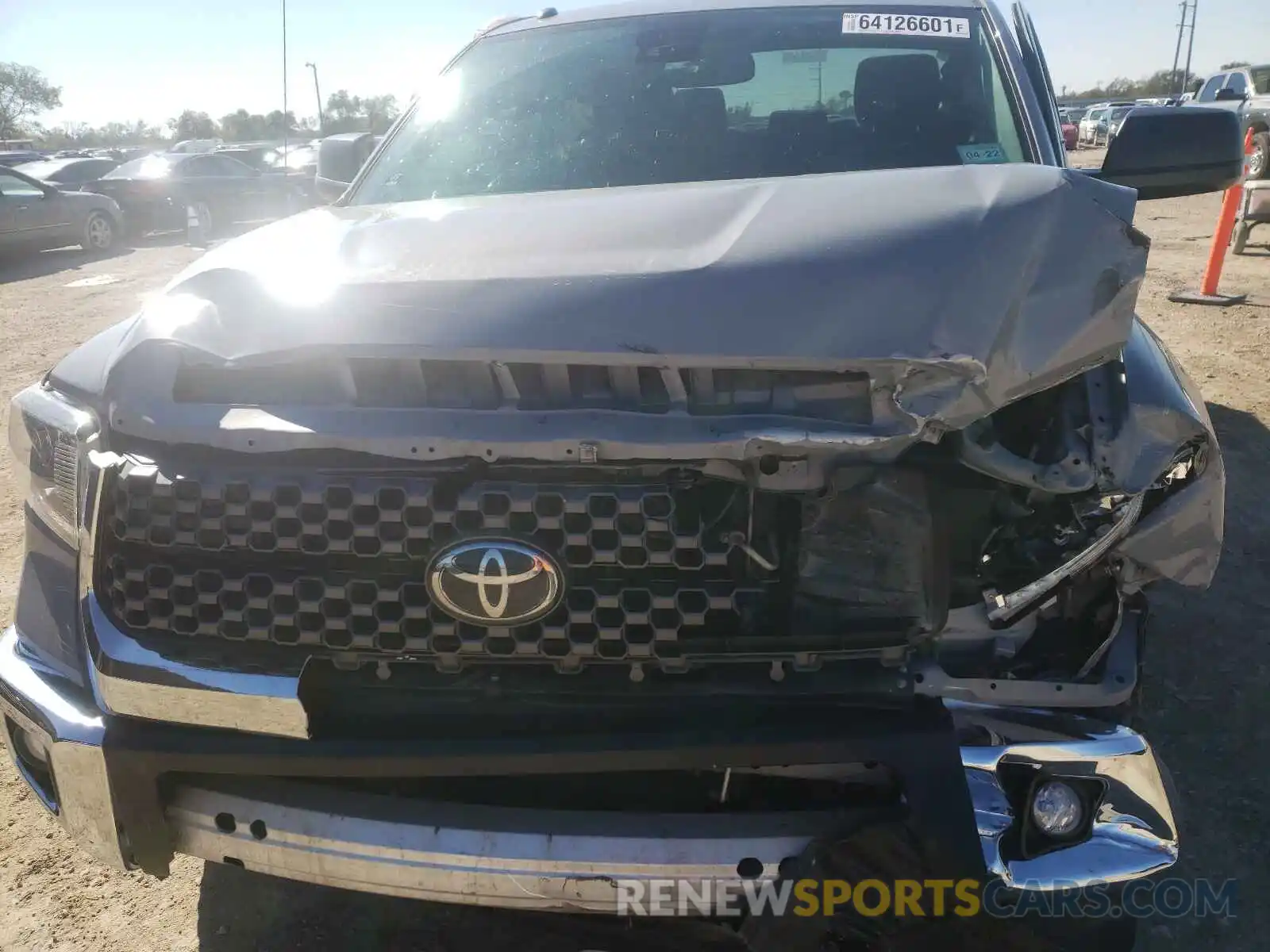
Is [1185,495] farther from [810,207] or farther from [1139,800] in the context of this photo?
[810,207]

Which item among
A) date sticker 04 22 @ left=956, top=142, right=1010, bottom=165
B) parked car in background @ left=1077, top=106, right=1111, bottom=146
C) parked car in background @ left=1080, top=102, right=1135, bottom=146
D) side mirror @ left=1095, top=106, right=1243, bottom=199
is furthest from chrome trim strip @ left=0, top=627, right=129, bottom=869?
parked car in background @ left=1080, top=102, right=1135, bottom=146

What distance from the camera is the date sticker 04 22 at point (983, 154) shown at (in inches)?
103

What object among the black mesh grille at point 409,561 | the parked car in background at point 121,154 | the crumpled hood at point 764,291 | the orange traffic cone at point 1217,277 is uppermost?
the crumpled hood at point 764,291

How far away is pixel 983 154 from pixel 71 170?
19597mm

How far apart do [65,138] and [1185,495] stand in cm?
6773

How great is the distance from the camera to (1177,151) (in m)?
2.52

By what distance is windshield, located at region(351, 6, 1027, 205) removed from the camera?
8.80 ft

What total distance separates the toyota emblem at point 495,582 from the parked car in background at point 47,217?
1418 cm

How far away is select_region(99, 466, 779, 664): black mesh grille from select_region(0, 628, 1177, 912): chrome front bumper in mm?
296

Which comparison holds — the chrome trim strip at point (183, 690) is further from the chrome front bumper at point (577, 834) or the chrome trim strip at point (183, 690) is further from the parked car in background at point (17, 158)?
the parked car in background at point (17, 158)

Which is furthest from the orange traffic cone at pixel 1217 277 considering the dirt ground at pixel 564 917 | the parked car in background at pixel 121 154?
the parked car in background at pixel 121 154

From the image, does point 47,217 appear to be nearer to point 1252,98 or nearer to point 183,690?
point 183,690

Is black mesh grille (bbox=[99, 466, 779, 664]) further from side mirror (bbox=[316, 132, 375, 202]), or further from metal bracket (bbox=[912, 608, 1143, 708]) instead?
side mirror (bbox=[316, 132, 375, 202])

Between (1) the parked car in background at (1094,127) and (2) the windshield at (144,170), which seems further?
(1) the parked car in background at (1094,127)
